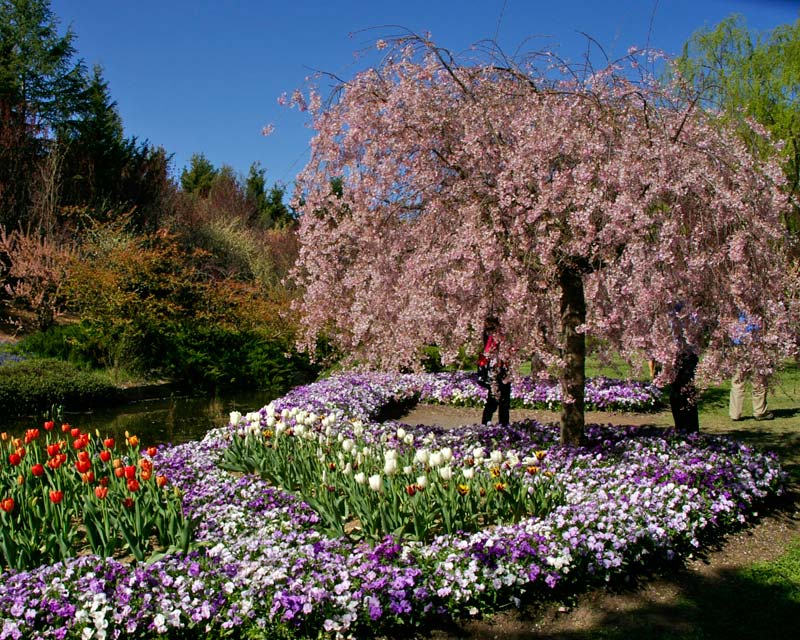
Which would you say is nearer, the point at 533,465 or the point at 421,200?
the point at 533,465

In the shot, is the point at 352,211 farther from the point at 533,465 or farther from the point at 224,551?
the point at 224,551

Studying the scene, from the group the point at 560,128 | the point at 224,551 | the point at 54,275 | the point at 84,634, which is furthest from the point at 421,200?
the point at 54,275

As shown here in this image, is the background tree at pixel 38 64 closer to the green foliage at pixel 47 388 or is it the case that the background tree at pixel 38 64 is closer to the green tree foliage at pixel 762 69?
the green foliage at pixel 47 388

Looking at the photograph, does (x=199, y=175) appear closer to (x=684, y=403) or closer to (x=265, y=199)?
(x=265, y=199)

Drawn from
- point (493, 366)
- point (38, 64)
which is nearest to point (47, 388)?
point (493, 366)

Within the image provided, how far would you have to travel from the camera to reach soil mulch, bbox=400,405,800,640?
403 cm

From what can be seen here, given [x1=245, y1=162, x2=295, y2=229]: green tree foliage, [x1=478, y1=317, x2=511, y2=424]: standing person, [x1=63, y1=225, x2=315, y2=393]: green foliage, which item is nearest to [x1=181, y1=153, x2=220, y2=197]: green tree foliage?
[x1=245, y1=162, x2=295, y2=229]: green tree foliage

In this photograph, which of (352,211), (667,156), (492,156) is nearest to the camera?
(667,156)

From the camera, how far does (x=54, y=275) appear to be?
16562 mm

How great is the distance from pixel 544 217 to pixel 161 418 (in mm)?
8069

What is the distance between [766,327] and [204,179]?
39.6 metres

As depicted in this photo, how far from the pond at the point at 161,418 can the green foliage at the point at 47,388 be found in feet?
0.81

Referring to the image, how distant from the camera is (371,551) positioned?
4422mm

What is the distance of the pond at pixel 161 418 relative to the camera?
404 inches
